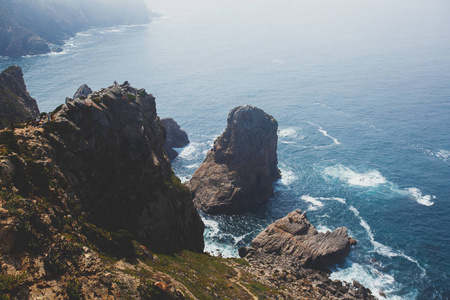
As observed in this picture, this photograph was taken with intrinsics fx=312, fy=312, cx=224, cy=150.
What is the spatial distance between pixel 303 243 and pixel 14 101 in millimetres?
94154

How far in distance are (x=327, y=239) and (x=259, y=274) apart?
77.2 ft

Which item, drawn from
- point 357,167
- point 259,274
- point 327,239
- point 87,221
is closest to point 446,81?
point 357,167

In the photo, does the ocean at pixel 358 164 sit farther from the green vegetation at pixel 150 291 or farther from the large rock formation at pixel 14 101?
the green vegetation at pixel 150 291

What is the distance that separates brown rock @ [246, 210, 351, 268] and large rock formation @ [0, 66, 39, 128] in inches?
2906

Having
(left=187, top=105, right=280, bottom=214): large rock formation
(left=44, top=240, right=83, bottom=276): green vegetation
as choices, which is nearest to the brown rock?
(left=187, top=105, right=280, bottom=214): large rock formation

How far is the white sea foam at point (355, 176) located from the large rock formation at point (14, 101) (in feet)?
331

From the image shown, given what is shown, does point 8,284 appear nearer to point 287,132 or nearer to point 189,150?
point 189,150

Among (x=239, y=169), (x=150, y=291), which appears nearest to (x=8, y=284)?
(x=150, y=291)

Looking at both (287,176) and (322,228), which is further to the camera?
(287,176)

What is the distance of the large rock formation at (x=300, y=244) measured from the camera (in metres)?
74.6

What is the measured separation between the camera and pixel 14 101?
95688mm

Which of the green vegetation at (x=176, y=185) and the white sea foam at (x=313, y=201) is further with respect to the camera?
the white sea foam at (x=313, y=201)

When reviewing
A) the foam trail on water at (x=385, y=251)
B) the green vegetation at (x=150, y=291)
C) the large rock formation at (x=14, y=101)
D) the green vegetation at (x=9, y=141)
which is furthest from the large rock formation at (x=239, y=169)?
the green vegetation at (x=9, y=141)

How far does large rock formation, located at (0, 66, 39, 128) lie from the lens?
285 feet
